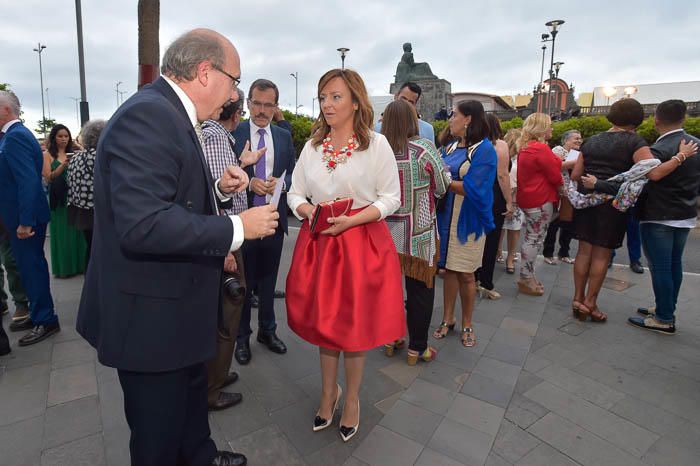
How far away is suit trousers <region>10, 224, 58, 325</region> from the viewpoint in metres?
3.56

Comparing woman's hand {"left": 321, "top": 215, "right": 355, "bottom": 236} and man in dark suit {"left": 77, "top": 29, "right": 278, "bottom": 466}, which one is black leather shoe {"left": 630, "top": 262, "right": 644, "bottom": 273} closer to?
woman's hand {"left": 321, "top": 215, "right": 355, "bottom": 236}

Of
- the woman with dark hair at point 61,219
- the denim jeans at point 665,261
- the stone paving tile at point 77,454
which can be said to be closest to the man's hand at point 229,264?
the stone paving tile at point 77,454

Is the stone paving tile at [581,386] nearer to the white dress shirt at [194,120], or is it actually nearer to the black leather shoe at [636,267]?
the white dress shirt at [194,120]

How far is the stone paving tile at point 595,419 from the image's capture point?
240 centimetres

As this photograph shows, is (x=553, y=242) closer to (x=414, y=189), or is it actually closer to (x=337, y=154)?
(x=414, y=189)

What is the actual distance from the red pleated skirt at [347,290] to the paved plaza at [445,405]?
0.63 meters

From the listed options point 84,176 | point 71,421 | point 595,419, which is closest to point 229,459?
point 71,421

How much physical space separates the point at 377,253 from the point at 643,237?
125 inches

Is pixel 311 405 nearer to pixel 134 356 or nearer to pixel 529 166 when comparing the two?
pixel 134 356

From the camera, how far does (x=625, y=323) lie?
4.16 m

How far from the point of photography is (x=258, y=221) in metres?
1.50

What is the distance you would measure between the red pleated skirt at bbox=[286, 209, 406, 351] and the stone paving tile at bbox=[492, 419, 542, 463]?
→ 0.87 metres

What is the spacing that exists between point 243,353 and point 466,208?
7.30 ft

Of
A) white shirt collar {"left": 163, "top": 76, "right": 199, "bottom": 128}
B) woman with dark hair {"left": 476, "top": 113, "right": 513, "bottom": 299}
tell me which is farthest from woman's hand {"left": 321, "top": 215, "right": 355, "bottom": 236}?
woman with dark hair {"left": 476, "top": 113, "right": 513, "bottom": 299}
